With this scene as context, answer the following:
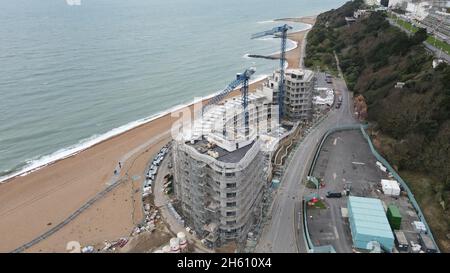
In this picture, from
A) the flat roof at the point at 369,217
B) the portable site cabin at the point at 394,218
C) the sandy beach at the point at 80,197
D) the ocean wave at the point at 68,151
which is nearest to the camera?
the flat roof at the point at 369,217

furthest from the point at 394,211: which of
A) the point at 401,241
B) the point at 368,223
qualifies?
the point at 368,223

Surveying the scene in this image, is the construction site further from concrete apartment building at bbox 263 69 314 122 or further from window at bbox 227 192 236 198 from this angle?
concrete apartment building at bbox 263 69 314 122

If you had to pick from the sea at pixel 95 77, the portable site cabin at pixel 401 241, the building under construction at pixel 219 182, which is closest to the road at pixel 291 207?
the building under construction at pixel 219 182

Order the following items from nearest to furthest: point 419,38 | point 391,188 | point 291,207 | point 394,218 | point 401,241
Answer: point 401,241 < point 394,218 < point 291,207 < point 391,188 < point 419,38

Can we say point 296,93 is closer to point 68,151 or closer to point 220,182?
point 220,182

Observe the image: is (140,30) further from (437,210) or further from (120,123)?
(437,210)

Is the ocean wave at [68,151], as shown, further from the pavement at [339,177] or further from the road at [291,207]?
the pavement at [339,177]

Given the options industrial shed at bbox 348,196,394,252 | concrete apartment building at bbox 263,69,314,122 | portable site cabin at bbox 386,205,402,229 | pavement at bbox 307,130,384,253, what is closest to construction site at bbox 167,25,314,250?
pavement at bbox 307,130,384,253
